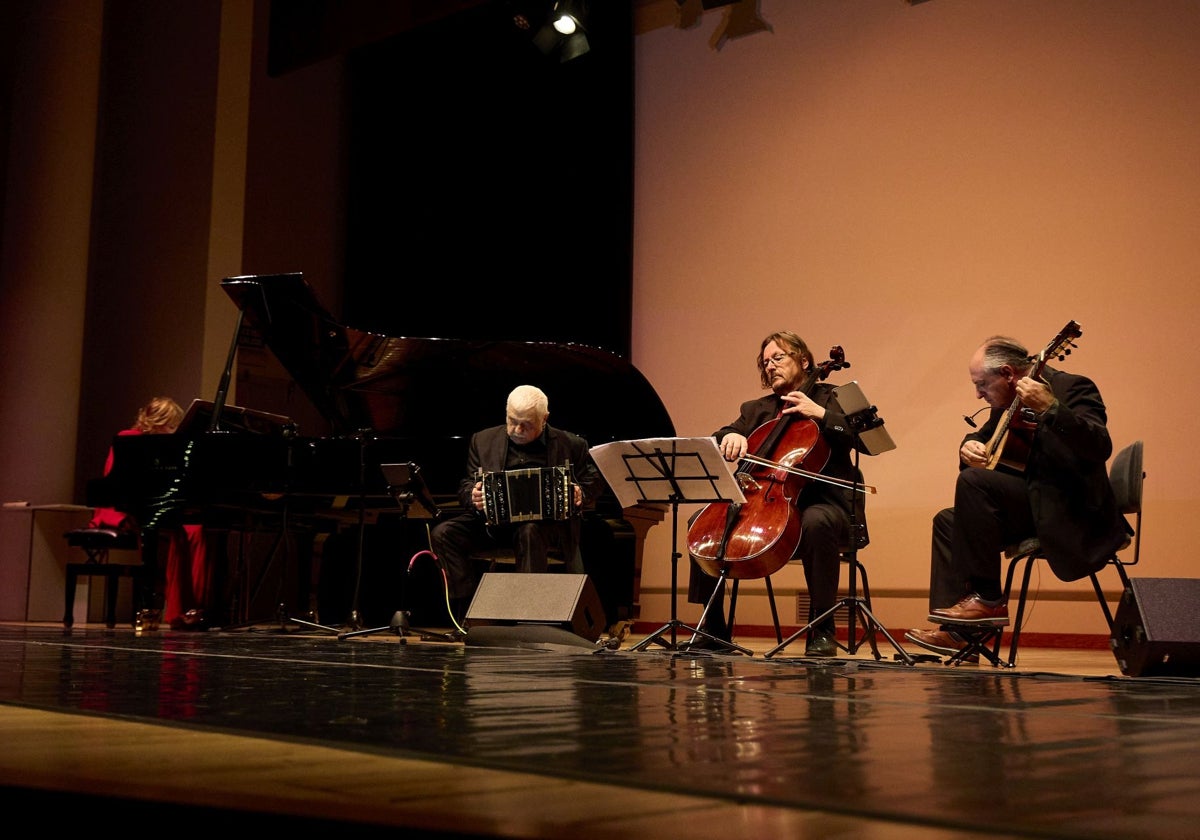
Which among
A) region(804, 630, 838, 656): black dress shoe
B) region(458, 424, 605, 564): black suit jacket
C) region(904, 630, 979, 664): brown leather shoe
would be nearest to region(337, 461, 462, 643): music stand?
region(458, 424, 605, 564): black suit jacket

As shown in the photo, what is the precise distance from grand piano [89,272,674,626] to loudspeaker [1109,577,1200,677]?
8.28ft

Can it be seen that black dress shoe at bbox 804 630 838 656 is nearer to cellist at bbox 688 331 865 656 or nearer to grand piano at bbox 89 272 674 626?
cellist at bbox 688 331 865 656

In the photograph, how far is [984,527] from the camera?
3871 mm

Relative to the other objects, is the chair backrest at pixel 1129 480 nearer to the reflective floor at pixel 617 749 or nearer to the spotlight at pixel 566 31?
the reflective floor at pixel 617 749

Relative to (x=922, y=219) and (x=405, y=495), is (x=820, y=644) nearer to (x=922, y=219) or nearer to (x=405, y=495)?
(x=405, y=495)

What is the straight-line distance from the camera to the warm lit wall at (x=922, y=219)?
5.92m

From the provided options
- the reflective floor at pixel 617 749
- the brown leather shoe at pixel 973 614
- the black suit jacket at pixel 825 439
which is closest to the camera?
the reflective floor at pixel 617 749

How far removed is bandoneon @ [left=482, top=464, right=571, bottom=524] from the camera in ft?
15.6

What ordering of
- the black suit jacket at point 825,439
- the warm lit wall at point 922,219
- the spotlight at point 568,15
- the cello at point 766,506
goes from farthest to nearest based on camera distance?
the spotlight at point 568,15 → the warm lit wall at point 922,219 → the black suit jacket at point 825,439 → the cello at point 766,506

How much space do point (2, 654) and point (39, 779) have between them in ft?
7.77

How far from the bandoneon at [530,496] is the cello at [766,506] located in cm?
68

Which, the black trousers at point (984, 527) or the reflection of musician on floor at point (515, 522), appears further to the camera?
the reflection of musician on floor at point (515, 522)

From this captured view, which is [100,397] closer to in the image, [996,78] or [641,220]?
[641,220]

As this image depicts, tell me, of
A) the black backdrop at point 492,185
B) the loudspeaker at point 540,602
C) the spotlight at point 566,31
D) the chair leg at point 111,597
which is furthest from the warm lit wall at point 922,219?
the chair leg at point 111,597
